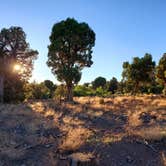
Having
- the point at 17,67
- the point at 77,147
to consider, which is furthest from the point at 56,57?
the point at 77,147

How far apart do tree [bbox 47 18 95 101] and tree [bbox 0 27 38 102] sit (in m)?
3.11

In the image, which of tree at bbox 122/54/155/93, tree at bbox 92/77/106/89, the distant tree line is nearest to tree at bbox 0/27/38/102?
the distant tree line

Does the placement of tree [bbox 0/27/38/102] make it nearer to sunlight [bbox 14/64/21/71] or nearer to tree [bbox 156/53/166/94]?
sunlight [bbox 14/64/21/71]

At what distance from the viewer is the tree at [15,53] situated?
31375mm

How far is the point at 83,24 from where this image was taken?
31.2 metres

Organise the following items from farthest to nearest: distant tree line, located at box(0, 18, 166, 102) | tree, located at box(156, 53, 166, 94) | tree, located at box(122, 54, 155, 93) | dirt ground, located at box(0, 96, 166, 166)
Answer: tree, located at box(122, 54, 155, 93) → tree, located at box(156, 53, 166, 94) → distant tree line, located at box(0, 18, 166, 102) → dirt ground, located at box(0, 96, 166, 166)

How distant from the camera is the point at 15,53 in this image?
31750 mm

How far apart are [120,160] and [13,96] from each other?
26037 millimetres

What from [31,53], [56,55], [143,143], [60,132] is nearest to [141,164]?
[143,143]

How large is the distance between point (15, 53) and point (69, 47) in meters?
6.35

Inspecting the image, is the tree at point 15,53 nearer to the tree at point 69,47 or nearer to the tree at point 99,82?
the tree at point 69,47

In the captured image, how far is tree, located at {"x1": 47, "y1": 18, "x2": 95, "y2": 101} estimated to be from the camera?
29.8 metres

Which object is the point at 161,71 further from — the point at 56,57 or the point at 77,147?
the point at 77,147

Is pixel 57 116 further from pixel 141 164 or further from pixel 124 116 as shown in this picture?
pixel 141 164
